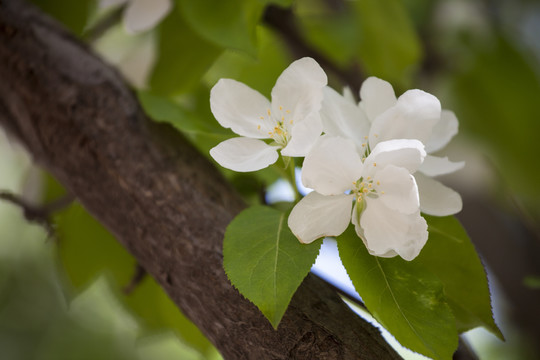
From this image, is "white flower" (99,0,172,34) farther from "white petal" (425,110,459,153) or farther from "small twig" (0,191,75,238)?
"white petal" (425,110,459,153)

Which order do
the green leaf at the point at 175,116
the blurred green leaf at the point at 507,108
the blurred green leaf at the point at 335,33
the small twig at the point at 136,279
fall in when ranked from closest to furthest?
the green leaf at the point at 175,116
the small twig at the point at 136,279
the blurred green leaf at the point at 335,33
the blurred green leaf at the point at 507,108

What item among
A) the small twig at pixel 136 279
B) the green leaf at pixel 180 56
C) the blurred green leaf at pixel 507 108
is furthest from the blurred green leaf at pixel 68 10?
the blurred green leaf at pixel 507 108

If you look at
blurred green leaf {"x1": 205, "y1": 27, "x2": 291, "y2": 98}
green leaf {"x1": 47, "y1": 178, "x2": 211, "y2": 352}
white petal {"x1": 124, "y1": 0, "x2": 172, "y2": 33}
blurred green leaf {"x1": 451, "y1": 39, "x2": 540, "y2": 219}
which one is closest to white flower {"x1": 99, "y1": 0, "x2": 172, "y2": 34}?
white petal {"x1": 124, "y1": 0, "x2": 172, "y2": 33}

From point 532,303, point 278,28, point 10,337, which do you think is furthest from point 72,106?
point 10,337

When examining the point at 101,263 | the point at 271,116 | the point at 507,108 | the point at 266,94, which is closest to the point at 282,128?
the point at 271,116

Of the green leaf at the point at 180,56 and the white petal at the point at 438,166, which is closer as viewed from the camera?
the white petal at the point at 438,166

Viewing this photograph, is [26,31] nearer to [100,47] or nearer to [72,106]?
[72,106]

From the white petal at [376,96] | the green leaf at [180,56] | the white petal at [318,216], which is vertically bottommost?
the green leaf at [180,56]

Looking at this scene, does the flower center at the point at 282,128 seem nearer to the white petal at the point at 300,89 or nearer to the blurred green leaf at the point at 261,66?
the white petal at the point at 300,89
